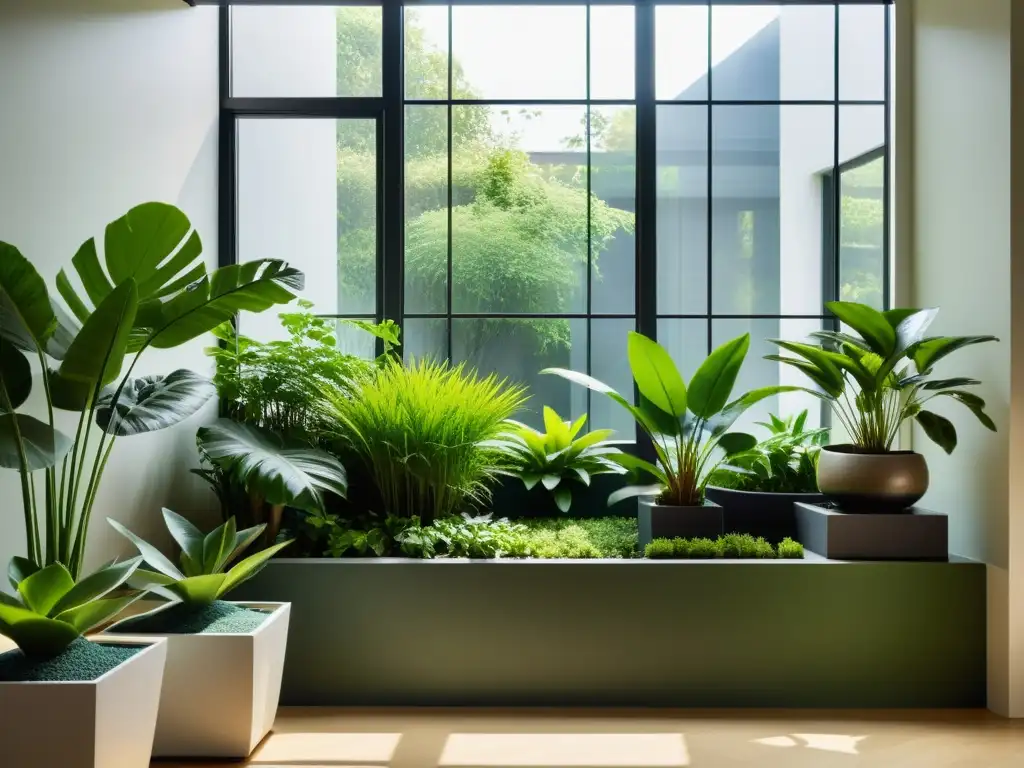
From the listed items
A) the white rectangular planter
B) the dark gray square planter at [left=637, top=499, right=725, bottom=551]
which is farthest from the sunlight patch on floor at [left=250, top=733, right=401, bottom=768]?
the dark gray square planter at [left=637, top=499, right=725, bottom=551]

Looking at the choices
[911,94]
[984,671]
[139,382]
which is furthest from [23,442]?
[911,94]

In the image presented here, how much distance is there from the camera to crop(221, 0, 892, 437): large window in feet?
13.2

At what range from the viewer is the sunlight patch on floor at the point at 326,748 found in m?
2.62

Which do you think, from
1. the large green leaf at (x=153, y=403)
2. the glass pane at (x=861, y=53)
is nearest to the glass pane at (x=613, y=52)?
the glass pane at (x=861, y=53)

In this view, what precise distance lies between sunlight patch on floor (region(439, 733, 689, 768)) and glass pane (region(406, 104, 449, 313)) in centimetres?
192

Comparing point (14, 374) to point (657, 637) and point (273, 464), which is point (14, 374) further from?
point (657, 637)

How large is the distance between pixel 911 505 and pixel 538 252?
182 centimetres

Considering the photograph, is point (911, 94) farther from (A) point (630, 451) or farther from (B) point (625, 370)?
(A) point (630, 451)

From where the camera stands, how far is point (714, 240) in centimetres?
405

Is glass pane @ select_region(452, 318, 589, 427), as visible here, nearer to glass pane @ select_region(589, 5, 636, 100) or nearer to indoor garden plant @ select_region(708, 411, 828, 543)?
indoor garden plant @ select_region(708, 411, 828, 543)

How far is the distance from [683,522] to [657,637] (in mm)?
443

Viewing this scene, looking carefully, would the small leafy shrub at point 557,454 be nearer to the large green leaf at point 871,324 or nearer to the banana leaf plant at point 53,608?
the large green leaf at point 871,324

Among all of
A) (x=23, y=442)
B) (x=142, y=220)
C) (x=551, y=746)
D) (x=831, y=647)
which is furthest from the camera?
(x=831, y=647)

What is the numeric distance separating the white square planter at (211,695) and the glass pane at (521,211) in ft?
6.29
